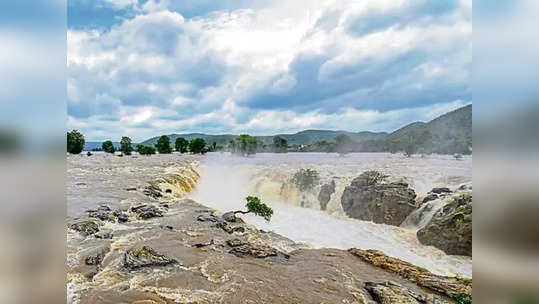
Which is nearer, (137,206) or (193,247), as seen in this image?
(193,247)

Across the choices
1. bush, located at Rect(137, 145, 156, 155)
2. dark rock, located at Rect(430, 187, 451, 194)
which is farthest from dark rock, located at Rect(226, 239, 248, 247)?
bush, located at Rect(137, 145, 156, 155)

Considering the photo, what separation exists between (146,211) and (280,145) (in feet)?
27.7

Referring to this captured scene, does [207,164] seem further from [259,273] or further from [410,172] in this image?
[259,273]

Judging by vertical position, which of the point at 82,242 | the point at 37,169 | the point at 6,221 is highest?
the point at 37,169

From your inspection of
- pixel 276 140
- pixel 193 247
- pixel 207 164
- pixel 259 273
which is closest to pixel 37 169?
pixel 259 273

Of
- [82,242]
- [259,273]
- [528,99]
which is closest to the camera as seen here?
[528,99]

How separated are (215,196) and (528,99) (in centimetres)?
1263

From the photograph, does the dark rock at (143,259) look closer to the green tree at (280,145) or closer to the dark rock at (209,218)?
the dark rock at (209,218)

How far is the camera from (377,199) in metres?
10.1

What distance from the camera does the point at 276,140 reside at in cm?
1561

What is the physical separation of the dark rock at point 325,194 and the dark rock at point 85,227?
7223 millimetres

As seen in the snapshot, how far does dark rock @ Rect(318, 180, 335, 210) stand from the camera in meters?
11.6

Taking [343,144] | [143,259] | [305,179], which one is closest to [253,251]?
[143,259]

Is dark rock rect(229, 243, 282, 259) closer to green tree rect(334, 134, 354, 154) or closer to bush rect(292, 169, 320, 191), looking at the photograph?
bush rect(292, 169, 320, 191)
